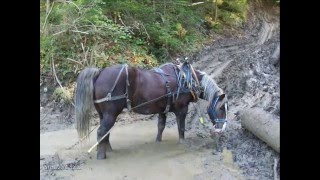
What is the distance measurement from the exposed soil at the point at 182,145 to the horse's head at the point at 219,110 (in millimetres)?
324

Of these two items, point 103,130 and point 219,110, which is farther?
point 219,110

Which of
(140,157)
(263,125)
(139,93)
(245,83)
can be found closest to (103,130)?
(140,157)

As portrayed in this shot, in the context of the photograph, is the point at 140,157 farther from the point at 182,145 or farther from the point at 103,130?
the point at 182,145

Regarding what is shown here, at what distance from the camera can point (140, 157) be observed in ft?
20.4

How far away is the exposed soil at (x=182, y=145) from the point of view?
5.57m

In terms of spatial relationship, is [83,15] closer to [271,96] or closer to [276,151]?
[271,96]

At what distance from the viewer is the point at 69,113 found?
337 inches

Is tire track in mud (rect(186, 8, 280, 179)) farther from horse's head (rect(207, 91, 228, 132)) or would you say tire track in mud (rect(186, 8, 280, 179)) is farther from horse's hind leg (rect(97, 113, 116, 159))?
horse's hind leg (rect(97, 113, 116, 159))

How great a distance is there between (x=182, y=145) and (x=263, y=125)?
1538mm

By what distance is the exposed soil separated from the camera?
5570 mm
